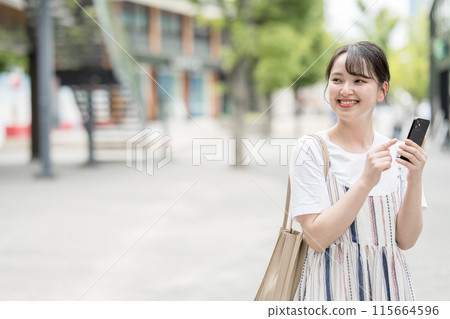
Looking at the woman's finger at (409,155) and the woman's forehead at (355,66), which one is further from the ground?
the woman's forehead at (355,66)

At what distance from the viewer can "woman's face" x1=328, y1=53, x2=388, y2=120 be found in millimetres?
1688

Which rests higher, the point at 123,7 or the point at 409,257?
the point at 123,7

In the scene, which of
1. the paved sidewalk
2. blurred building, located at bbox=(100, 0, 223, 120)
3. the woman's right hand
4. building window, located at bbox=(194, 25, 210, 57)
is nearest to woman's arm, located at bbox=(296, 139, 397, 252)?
the woman's right hand

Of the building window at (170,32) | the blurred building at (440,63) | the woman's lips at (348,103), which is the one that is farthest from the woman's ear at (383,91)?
the building window at (170,32)

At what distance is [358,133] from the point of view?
1749 mm

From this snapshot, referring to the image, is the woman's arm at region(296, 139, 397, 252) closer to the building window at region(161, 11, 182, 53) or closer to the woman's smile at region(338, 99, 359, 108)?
the woman's smile at region(338, 99, 359, 108)

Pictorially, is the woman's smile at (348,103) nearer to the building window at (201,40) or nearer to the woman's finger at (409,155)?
the woman's finger at (409,155)

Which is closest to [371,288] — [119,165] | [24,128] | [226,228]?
[226,228]

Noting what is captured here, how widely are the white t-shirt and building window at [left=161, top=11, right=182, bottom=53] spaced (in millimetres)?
34550

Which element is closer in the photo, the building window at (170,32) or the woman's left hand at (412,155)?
the woman's left hand at (412,155)

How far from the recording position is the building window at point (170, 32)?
117 ft

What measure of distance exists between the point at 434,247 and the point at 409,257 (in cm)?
48

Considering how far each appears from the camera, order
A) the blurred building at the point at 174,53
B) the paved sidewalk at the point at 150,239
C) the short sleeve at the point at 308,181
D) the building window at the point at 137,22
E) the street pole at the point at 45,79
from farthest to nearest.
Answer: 1. the blurred building at the point at 174,53
2. the building window at the point at 137,22
3. the street pole at the point at 45,79
4. the paved sidewalk at the point at 150,239
5. the short sleeve at the point at 308,181
